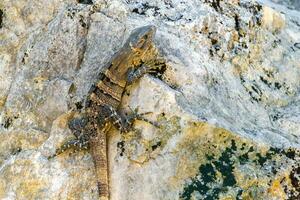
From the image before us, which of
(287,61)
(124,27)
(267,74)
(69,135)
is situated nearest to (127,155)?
(69,135)

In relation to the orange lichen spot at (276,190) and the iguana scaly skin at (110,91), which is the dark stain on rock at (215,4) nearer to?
the iguana scaly skin at (110,91)

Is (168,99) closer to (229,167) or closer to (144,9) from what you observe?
(229,167)

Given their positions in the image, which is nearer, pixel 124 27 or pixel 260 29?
pixel 124 27

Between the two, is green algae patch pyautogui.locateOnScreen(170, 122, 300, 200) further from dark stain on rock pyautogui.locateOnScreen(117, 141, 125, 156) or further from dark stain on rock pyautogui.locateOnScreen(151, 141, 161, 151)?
dark stain on rock pyautogui.locateOnScreen(117, 141, 125, 156)

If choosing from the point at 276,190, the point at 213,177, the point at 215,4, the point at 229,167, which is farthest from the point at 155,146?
the point at 215,4

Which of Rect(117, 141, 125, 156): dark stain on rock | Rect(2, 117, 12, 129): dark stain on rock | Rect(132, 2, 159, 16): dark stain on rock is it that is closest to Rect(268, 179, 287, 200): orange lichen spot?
Rect(117, 141, 125, 156): dark stain on rock

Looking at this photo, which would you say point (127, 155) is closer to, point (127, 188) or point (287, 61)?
point (127, 188)
